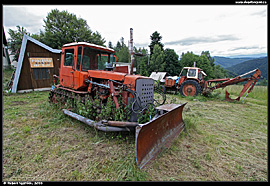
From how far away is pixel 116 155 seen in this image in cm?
279

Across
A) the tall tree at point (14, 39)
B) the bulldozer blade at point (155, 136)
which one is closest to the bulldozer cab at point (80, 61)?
the bulldozer blade at point (155, 136)

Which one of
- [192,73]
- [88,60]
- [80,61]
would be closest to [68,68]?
[80,61]

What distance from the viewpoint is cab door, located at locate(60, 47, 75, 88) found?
4.50 meters

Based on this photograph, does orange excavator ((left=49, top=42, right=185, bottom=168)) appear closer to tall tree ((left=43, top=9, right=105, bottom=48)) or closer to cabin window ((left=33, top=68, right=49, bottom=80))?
cabin window ((left=33, top=68, right=49, bottom=80))

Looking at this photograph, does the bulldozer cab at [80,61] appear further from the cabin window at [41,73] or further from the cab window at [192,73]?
the cab window at [192,73]

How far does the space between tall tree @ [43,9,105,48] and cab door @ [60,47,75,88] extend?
571 inches

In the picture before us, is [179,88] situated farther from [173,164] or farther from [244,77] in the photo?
[173,164]

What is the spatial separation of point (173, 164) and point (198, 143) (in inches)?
45.0

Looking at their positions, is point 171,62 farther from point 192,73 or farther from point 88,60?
point 88,60

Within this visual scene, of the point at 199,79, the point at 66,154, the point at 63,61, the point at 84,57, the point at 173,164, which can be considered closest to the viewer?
the point at 173,164

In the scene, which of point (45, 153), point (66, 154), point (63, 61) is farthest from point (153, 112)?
point (63, 61)

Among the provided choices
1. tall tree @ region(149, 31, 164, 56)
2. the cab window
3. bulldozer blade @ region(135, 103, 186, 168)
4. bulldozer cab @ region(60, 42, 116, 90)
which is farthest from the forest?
bulldozer blade @ region(135, 103, 186, 168)

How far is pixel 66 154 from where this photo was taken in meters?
2.82
